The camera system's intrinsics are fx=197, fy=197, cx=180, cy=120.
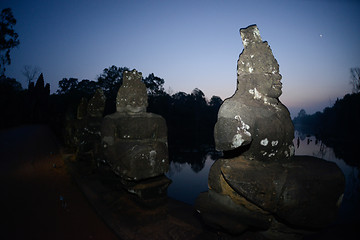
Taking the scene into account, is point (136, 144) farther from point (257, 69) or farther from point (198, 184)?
point (198, 184)

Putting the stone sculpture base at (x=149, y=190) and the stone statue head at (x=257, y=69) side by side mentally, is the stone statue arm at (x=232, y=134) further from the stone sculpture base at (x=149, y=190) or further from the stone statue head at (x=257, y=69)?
the stone sculpture base at (x=149, y=190)

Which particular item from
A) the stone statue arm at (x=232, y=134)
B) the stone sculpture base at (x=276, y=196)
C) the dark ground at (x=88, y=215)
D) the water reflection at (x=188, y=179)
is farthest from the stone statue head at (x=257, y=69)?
the water reflection at (x=188, y=179)

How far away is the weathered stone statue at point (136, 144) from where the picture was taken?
118 inches

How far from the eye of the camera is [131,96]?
3.41 meters

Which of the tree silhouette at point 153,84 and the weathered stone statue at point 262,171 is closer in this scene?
the weathered stone statue at point 262,171

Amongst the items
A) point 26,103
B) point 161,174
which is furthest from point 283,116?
point 26,103

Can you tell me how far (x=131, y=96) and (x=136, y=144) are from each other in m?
0.86

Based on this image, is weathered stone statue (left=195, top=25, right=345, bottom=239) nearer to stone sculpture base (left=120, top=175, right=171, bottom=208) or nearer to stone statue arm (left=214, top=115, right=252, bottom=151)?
stone statue arm (left=214, top=115, right=252, bottom=151)

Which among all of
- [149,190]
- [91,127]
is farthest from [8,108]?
[149,190]

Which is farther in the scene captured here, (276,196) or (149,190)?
(149,190)

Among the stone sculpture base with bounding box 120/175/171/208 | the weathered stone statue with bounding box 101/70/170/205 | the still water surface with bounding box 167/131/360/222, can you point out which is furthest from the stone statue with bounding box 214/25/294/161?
the still water surface with bounding box 167/131/360/222

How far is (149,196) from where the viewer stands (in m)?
3.16

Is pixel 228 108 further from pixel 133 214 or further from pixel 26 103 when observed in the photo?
pixel 26 103

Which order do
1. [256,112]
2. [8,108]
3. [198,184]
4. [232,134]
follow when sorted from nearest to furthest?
1. [232,134]
2. [256,112]
3. [198,184]
4. [8,108]
